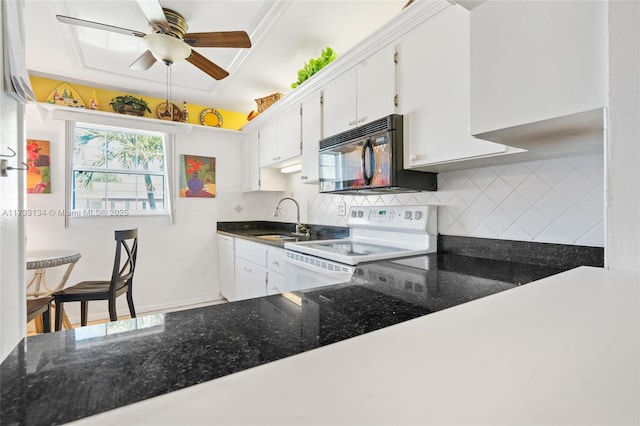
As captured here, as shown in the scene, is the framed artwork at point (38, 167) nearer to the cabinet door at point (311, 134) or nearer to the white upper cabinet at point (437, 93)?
the cabinet door at point (311, 134)

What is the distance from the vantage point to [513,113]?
0.90m

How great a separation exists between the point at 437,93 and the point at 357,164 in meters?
0.66

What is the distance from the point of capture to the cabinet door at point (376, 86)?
72.5 inches

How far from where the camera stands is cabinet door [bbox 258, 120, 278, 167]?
10.7ft

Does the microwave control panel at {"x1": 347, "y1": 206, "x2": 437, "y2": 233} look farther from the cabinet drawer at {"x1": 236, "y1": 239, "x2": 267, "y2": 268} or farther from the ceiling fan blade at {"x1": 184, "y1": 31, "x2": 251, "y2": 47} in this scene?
the ceiling fan blade at {"x1": 184, "y1": 31, "x2": 251, "y2": 47}

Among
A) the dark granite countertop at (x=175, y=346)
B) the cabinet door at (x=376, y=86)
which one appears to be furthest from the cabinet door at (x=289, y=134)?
the dark granite countertop at (x=175, y=346)

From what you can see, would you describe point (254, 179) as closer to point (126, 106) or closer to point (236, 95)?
point (236, 95)

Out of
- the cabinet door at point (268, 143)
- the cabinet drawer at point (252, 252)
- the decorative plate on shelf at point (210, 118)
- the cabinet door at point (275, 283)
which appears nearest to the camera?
the cabinet door at point (275, 283)

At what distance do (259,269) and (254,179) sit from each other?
136cm

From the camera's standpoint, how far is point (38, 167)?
2.97m

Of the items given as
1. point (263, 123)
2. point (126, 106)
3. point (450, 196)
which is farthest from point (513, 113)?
point (126, 106)

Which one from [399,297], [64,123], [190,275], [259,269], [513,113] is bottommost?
[190,275]

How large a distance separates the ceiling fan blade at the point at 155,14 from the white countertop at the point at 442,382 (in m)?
1.92

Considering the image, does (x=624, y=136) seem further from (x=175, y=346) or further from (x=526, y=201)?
(x=175, y=346)
